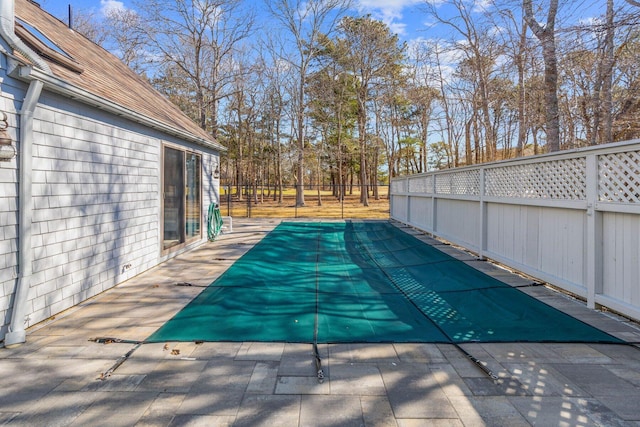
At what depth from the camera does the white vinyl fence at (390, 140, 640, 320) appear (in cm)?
292

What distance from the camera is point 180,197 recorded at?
6.29 metres

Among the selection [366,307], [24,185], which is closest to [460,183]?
[366,307]

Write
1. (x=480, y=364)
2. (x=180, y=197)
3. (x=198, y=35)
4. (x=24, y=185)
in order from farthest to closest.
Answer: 1. (x=198, y=35)
2. (x=180, y=197)
3. (x=24, y=185)
4. (x=480, y=364)

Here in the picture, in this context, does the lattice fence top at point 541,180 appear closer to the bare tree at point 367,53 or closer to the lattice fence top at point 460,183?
the lattice fence top at point 460,183

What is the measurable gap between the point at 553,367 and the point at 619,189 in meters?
1.72

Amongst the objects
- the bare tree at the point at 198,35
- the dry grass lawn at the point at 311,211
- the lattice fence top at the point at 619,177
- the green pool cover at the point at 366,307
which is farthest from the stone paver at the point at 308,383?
the bare tree at the point at 198,35

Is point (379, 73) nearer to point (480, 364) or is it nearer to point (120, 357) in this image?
point (480, 364)

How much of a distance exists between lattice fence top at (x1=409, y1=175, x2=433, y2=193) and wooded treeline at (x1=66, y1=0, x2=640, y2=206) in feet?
7.97

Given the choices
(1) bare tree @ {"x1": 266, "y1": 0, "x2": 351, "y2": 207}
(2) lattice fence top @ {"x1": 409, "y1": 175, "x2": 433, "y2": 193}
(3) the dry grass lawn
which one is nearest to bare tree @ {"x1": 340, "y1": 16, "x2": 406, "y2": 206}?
(1) bare tree @ {"x1": 266, "y1": 0, "x2": 351, "y2": 207}

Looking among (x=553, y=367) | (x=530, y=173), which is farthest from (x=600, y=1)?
(x=553, y=367)

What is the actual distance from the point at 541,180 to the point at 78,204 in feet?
15.8

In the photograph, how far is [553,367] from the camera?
7.39ft

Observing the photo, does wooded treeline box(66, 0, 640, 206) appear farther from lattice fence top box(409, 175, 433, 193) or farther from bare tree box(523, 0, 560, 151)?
lattice fence top box(409, 175, 433, 193)

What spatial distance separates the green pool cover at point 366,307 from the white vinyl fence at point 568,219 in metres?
0.42
